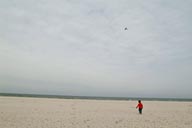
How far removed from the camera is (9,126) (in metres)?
8.89

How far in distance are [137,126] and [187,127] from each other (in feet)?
9.71

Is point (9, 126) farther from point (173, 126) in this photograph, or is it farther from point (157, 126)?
point (173, 126)

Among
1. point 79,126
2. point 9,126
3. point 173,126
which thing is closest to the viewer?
point 9,126

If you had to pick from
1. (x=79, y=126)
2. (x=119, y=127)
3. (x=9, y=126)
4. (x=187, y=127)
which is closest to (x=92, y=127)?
(x=79, y=126)

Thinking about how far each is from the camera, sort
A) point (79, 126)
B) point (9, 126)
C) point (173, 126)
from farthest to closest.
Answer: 1. point (173, 126)
2. point (79, 126)
3. point (9, 126)

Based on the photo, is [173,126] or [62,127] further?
[173,126]

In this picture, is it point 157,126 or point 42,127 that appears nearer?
point 42,127

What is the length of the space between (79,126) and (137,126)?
3335 mm

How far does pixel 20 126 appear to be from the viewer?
899 cm

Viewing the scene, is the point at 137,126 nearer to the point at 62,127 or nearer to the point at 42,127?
the point at 62,127

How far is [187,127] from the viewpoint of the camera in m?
10.1

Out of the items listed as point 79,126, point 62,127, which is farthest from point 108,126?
point 62,127

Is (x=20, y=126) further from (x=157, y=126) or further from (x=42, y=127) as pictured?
(x=157, y=126)

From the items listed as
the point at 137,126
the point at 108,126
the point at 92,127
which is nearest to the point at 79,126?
the point at 92,127
